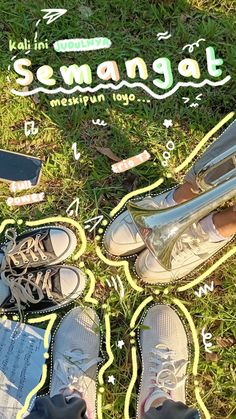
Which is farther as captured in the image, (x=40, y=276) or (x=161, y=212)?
(x=40, y=276)

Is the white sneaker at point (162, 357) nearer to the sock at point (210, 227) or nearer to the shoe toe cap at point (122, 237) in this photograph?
the shoe toe cap at point (122, 237)

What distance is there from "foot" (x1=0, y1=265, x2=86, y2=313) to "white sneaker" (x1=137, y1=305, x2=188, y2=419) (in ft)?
0.99

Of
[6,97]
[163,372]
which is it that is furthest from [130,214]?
[6,97]

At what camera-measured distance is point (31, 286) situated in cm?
213

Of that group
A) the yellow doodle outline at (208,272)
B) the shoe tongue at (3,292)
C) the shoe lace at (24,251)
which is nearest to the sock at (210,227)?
the yellow doodle outline at (208,272)

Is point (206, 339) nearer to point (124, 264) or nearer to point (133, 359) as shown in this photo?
point (133, 359)

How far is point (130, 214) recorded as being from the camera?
2.08 m

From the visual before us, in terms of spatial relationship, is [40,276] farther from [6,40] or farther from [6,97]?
[6,40]

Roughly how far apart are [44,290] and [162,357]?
497 mm

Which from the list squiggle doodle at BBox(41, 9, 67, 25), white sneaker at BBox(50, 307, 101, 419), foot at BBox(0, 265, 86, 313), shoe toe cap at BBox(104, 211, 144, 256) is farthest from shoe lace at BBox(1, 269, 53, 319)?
squiggle doodle at BBox(41, 9, 67, 25)

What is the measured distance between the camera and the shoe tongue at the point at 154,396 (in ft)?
6.47

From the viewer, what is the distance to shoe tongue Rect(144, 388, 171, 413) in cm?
197

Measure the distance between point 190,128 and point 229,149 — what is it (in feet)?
1.77

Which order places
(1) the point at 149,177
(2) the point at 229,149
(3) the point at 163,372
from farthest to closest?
1. (1) the point at 149,177
2. (3) the point at 163,372
3. (2) the point at 229,149
